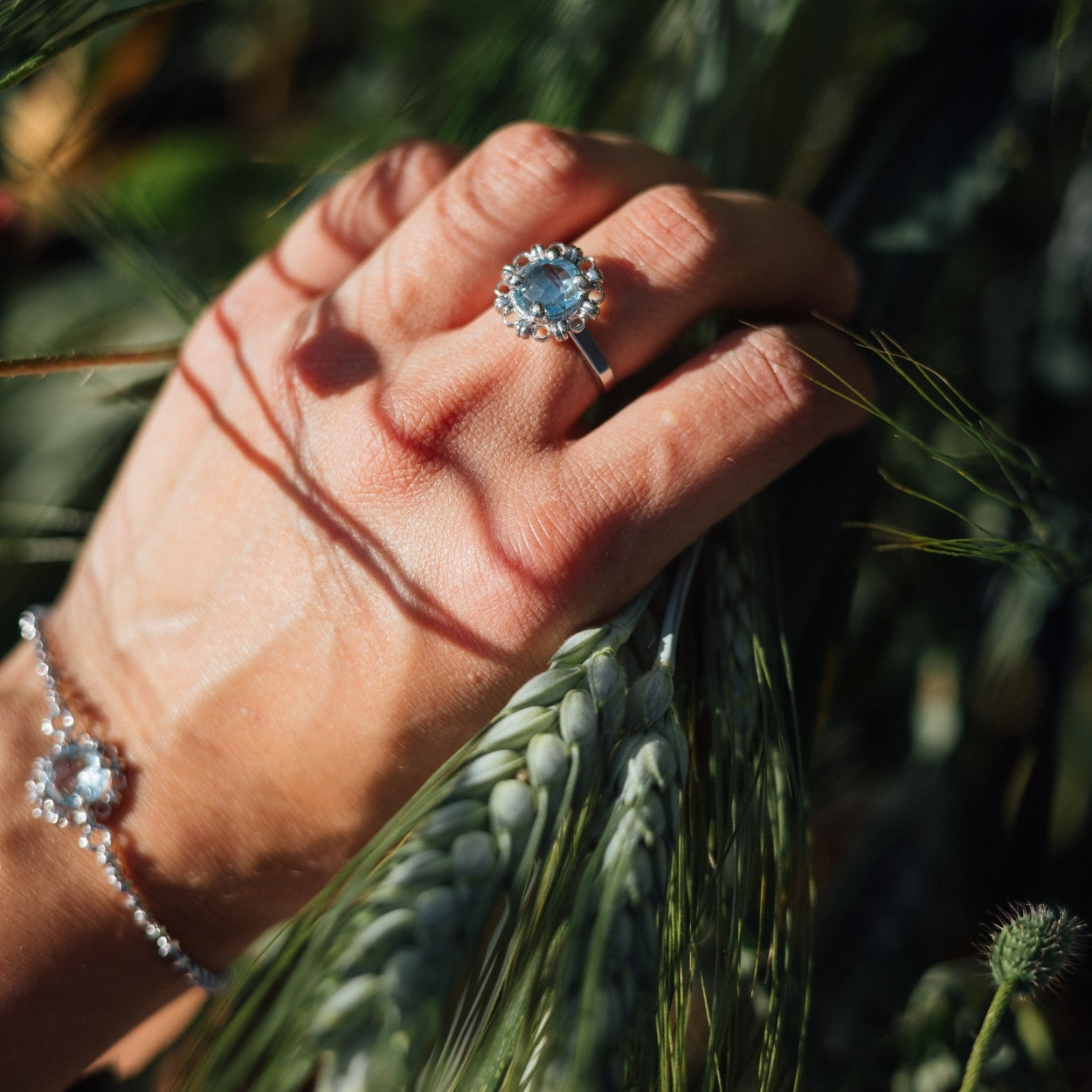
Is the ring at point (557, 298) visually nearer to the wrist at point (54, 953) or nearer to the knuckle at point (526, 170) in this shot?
the knuckle at point (526, 170)

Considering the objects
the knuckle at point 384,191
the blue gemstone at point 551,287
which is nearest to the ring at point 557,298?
the blue gemstone at point 551,287

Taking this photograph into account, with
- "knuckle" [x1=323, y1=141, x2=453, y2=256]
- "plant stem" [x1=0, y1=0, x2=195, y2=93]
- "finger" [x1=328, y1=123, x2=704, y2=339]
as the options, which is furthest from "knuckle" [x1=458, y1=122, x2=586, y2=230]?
"plant stem" [x1=0, y1=0, x2=195, y2=93]

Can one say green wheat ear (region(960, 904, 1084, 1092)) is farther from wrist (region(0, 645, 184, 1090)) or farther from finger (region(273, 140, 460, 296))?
finger (region(273, 140, 460, 296))

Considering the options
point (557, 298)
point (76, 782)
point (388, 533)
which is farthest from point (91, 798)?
point (557, 298)

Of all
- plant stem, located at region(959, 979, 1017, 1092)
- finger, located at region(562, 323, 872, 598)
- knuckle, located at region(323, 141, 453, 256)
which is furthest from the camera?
knuckle, located at region(323, 141, 453, 256)

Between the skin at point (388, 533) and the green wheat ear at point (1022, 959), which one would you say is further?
the skin at point (388, 533)
